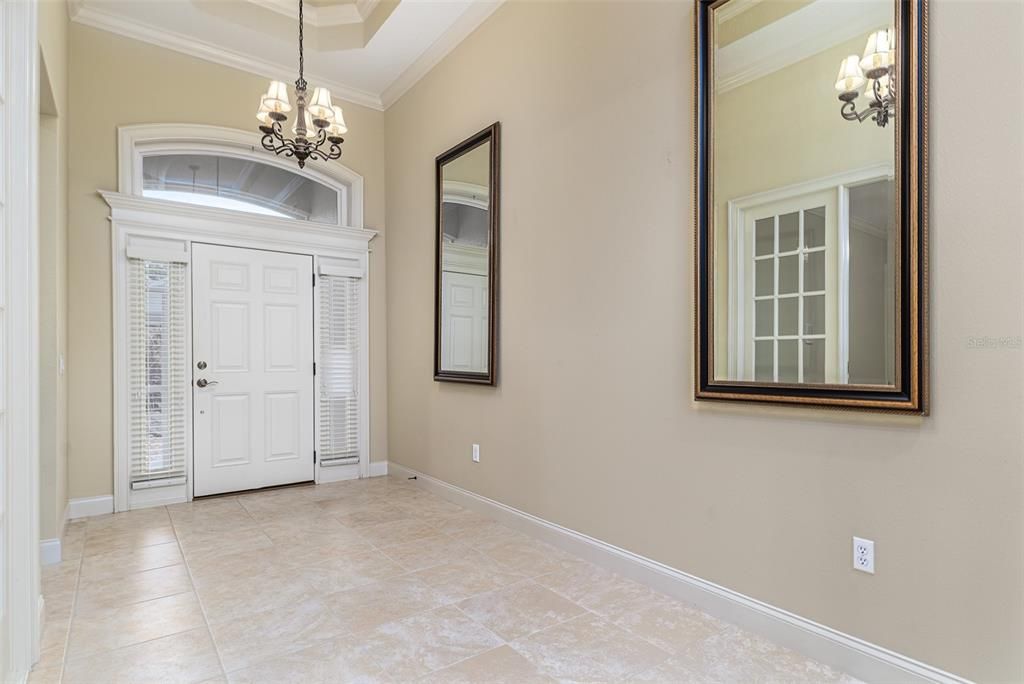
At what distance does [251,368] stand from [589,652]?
141 inches

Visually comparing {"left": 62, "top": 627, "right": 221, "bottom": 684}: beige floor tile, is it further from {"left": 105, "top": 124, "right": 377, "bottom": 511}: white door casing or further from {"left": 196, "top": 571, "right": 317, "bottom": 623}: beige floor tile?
{"left": 105, "top": 124, "right": 377, "bottom": 511}: white door casing

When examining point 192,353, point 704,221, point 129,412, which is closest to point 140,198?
point 192,353

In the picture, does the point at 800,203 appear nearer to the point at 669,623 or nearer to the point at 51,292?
the point at 669,623

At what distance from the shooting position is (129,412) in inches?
161

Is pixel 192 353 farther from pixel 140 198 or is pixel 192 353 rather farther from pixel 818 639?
pixel 818 639

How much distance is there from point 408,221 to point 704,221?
121 inches

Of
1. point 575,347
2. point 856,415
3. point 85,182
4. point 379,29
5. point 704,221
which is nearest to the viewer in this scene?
point 856,415

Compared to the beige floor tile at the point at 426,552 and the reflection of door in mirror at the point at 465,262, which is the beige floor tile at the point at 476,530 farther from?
the reflection of door in mirror at the point at 465,262

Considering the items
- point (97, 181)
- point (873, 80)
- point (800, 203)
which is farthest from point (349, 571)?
point (97, 181)

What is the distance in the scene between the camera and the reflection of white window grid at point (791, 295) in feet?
7.07

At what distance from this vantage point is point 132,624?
2.38m

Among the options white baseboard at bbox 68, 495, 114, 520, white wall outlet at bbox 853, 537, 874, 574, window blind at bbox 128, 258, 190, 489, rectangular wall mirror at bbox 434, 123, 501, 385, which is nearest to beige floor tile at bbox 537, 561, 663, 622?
white wall outlet at bbox 853, 537, 874, 574

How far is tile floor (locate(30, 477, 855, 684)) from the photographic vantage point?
205 cm
